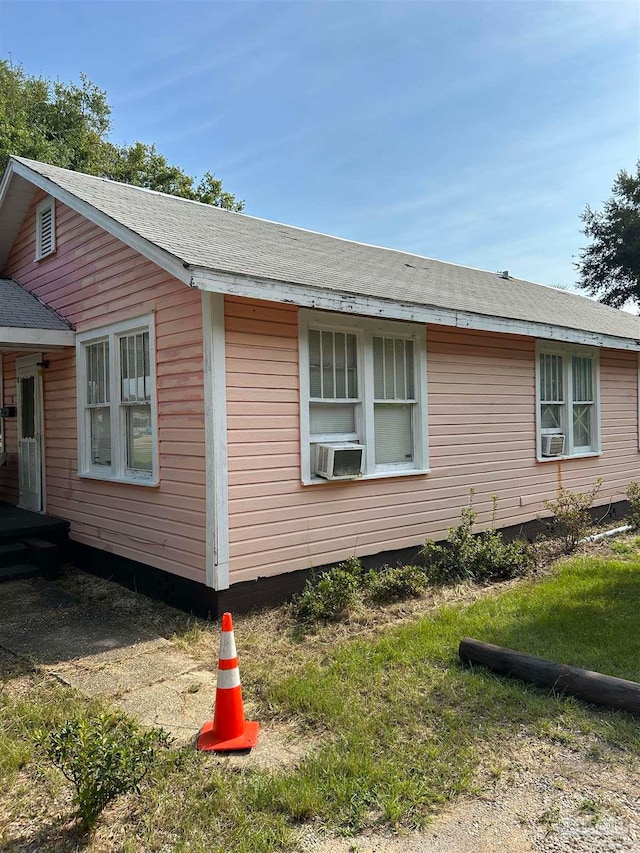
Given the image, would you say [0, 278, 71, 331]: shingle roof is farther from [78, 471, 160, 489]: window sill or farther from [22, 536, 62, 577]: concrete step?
[22, 536, 62, 577]: concrete step

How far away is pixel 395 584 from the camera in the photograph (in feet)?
19.2

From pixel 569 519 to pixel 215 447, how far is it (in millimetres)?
5109

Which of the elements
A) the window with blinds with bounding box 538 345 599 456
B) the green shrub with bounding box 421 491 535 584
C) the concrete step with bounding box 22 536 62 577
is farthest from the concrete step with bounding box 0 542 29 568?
the window with blinds with bounding box 538 345 599 456

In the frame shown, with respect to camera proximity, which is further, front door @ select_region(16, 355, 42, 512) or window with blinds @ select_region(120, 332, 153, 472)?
front door @ select_region(16, 355, 42, 512)

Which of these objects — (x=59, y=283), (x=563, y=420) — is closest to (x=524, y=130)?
(x=563, y=420)

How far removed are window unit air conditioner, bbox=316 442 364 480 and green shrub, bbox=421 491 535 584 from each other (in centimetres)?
132

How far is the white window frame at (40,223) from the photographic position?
26.5 feet

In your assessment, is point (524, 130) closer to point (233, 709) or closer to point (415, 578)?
point (415, 578)

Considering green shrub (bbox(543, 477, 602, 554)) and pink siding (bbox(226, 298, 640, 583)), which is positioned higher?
pink siding (bbox(226, 298, 640, 583))

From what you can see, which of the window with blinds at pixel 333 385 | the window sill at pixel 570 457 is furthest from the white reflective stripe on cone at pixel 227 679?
the window sill at pixel 570 457

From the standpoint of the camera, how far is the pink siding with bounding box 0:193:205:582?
5.48 m

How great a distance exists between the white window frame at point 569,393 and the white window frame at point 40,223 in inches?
273

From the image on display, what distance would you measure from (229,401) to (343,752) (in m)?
3.06

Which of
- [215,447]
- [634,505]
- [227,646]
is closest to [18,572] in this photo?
[215,447]
